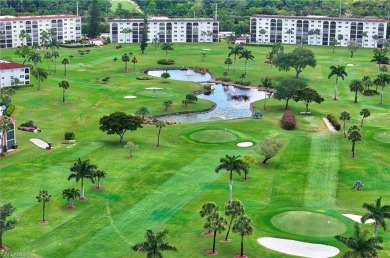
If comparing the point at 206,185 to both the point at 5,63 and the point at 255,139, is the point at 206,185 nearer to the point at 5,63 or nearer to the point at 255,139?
the point at 255,139

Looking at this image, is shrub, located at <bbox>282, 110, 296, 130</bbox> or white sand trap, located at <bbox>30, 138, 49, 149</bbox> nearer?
white sand trap, located at <bbox>30, 138, 49, 149</bbox>

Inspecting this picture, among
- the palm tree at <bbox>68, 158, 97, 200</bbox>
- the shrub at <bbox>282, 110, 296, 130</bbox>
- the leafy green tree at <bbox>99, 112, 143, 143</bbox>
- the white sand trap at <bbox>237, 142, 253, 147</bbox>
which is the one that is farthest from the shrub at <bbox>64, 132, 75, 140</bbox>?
the shrub at <bbox>282, 110, 296, 130</bbox>

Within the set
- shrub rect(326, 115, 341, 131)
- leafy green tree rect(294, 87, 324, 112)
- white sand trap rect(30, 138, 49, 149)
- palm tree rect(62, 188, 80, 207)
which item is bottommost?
palm tree rect(62, 188, 80, 207)

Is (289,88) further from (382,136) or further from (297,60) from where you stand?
(297,60)

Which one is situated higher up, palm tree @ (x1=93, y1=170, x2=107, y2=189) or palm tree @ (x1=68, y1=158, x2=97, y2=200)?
palm tree @ (x1=68, y1=158, x2=97, y2=200)

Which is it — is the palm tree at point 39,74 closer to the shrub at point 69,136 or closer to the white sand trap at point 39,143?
the white sand trap at point 39,143

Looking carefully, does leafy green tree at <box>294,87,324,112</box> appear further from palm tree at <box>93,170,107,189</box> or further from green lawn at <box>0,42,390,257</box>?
palm tree at <box>93,170,107,189</box>

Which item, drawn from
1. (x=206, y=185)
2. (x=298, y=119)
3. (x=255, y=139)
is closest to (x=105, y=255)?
(x=206, y=185)
